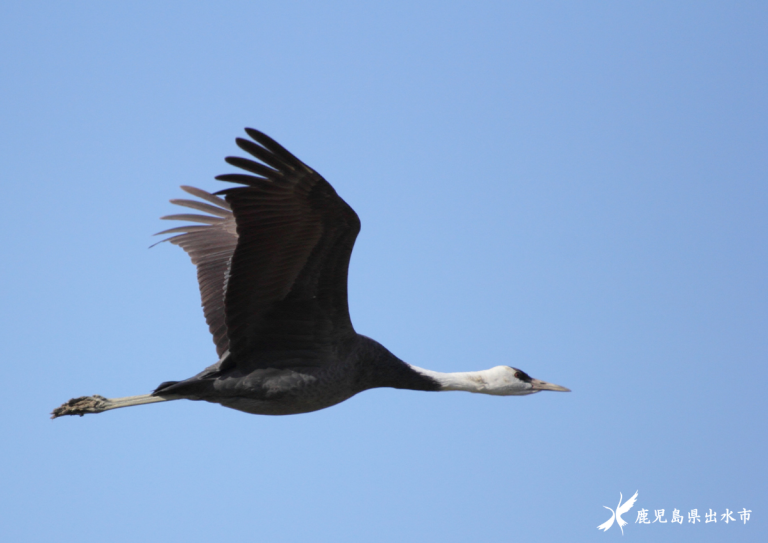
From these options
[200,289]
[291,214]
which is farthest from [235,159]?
[200,289]

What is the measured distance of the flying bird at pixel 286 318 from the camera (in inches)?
296

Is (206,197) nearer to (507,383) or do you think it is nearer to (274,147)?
(274,147)

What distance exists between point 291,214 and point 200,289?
2.85 metres

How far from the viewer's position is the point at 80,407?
8594 mm

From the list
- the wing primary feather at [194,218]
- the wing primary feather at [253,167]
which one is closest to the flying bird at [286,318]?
the wing primary feather at [253,167]

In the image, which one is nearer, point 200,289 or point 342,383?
point 342,383

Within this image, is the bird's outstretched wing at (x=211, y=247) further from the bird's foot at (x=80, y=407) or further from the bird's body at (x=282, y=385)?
the bird's foot at (x=80, y=407)

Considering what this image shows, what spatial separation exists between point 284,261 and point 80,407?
8.87 ft

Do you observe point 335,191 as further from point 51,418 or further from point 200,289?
point 51,418

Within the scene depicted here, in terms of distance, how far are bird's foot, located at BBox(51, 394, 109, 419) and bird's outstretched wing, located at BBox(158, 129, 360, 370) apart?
1.44 m

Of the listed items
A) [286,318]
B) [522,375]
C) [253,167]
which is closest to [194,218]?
[286,318]

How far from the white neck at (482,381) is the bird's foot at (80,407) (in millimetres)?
3659

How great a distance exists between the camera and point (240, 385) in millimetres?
8500

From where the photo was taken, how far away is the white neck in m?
9.73
